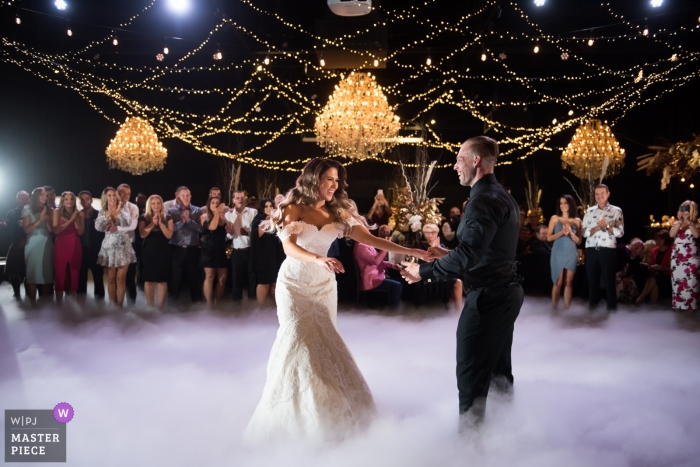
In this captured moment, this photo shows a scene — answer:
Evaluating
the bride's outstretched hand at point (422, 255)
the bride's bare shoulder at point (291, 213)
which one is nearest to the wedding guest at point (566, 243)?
the bride's outstretched hand at point (422, 255)

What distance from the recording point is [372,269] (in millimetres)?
6629

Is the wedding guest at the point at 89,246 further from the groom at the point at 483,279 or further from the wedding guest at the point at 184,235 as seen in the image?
the groom at the point at 483,279

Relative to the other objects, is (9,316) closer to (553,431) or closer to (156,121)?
(553,431)

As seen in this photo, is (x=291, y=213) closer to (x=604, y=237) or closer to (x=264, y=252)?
(x=264, y=252)

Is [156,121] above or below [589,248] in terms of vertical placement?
above

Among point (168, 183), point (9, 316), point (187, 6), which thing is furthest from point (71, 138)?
point (9, 316)

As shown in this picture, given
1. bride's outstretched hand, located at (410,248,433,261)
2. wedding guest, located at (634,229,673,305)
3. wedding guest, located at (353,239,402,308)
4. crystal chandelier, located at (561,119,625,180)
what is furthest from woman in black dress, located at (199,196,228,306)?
crystal chandelier, located at (561,119,625,180)

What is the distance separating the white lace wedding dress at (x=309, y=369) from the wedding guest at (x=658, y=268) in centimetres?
575

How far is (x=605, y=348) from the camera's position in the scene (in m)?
5.32

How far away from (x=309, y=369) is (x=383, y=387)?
1.09 m

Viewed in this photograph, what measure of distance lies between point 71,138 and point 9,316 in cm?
758

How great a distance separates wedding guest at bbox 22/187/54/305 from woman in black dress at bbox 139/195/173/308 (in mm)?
1124

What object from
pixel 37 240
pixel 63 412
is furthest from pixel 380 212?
pixel 63 412

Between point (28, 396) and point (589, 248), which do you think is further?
point (589, 248)
